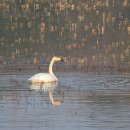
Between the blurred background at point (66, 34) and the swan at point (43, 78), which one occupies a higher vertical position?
the swan at point (43, 78)

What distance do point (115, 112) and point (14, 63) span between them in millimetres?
11926

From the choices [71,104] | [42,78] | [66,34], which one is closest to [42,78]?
[42,78]

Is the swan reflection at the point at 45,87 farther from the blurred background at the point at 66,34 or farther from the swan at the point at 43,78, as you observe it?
the blurred background at the point at 66,34

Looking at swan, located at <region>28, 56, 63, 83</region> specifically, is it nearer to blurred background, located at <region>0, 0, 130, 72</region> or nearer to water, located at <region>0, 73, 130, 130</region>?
water, located at <region>0, 73, 130, 130</region>

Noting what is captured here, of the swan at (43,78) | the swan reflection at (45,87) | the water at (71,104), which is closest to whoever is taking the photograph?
the water at (71,104)

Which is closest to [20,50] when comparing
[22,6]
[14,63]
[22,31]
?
[14,63]

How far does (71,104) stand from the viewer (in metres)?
21.4

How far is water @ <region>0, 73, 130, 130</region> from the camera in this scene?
59.8ft

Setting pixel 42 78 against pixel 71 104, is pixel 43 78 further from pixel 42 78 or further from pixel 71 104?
pixel 71 104

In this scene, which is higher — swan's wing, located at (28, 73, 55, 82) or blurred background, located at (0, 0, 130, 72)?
swan's wing, located at (28, 73, 55, 82)

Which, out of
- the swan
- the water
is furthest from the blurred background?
the water

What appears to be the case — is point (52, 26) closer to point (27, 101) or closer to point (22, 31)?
point (22, 31)

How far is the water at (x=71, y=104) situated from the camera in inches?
717

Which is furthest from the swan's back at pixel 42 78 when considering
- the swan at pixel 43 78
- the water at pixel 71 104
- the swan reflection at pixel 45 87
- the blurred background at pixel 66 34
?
the blurred background at pixel 66 34
